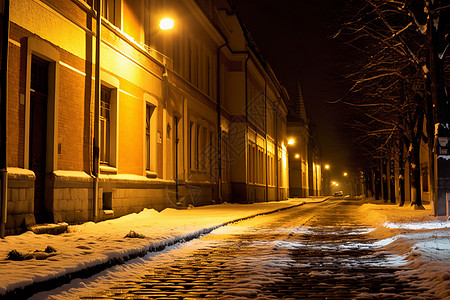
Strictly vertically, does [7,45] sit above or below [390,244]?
above

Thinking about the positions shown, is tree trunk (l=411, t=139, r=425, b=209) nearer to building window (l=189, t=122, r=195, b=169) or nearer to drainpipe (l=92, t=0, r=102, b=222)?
building window (l=189, t=122, r=195, b=169)

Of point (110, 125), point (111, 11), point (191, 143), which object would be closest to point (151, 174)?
point (110, 125)

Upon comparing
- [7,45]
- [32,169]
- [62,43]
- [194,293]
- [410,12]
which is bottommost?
[194,293]

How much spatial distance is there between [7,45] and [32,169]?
3.28 metres

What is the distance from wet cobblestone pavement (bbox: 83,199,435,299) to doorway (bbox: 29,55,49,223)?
168 inches

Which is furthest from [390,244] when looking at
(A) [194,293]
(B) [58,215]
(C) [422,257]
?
(B) [58,215]

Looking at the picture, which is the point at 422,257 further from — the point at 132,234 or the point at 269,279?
the point at 132,234

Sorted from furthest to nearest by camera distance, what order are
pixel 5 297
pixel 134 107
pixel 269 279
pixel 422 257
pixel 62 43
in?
pixel 134 107, pixel 62 43, pixel 422 257, pixel 269 279, pixel 5 297

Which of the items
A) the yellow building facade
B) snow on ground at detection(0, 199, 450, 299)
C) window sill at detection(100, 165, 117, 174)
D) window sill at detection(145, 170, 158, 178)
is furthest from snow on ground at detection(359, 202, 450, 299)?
window sill at detection(145, 170, 158, 178)

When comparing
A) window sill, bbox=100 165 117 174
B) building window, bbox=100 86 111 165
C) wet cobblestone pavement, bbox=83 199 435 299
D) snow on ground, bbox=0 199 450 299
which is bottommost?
wet cobblestone pavement, bbox=83 199 435 299

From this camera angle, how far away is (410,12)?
1878 cm

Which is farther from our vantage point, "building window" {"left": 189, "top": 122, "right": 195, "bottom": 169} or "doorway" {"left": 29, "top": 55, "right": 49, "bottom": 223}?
"building window" {"left": 189, "top": 122, "right": 195, "bottom": 169}

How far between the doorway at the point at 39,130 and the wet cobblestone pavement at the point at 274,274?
14.0 ft

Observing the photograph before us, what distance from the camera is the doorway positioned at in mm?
13812
